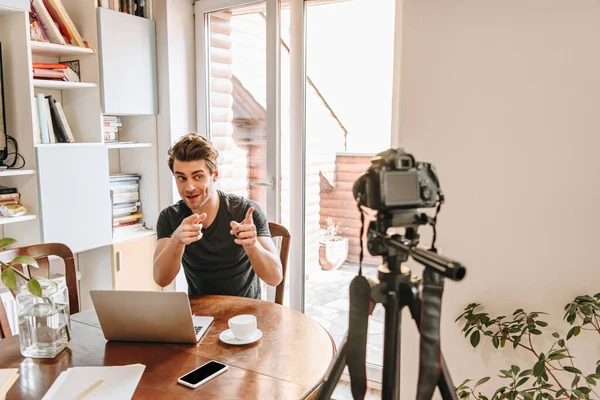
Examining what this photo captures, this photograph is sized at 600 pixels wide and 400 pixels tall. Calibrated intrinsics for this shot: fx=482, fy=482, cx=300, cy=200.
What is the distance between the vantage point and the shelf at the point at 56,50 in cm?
244

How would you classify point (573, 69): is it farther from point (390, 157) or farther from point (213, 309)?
point (213, 309)

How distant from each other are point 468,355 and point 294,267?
1.10 metres

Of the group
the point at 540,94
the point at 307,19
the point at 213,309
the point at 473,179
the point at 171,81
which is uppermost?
the point at 307,19

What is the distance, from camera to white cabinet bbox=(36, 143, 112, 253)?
241cm

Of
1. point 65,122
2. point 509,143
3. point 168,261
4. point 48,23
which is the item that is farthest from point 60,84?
point 509,143

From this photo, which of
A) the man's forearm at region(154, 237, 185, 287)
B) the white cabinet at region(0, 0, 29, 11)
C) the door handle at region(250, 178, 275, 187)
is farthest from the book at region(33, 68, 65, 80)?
the man's forearm at region(154, 237, 185, 287)

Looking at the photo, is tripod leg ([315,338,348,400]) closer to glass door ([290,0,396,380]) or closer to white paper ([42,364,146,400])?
white paper ([42,364,146,400])

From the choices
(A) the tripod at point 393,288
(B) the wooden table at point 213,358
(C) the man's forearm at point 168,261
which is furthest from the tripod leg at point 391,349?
(C) the man's forearm at point 168,261

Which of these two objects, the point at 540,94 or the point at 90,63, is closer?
the point at 540,94

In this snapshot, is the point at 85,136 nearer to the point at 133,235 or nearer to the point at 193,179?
the point at 133,235

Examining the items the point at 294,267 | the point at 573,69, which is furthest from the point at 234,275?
the point at 573,69

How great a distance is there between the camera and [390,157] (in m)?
0.79

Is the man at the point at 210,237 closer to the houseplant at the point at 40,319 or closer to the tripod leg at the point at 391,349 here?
the houseplant at the point at 40,319

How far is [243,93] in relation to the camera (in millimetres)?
2943
